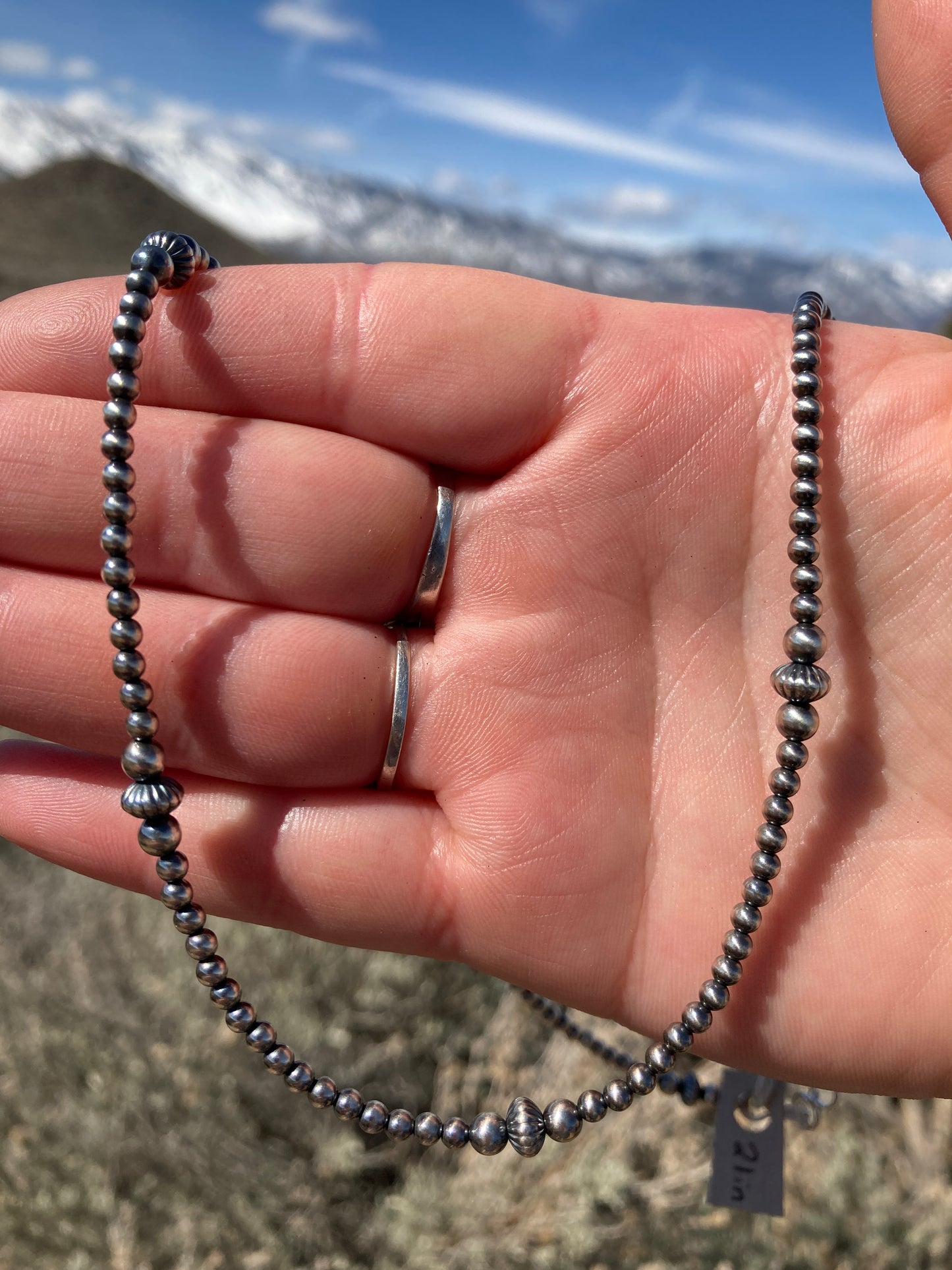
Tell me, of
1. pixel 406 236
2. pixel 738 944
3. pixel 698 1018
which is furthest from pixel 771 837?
pixel 406 236

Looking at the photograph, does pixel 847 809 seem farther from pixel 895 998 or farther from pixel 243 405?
pixel 243 405

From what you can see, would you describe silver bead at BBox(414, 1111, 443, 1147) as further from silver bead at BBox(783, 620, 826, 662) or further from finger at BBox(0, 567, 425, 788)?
silver bead at BBox(783, 620, 826, 662)

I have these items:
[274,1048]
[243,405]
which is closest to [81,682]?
[243,405]

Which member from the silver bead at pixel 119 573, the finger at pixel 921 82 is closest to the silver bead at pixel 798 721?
the finger at pixel 921 82

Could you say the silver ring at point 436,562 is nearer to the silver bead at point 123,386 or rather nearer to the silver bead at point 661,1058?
the silver bead at point 123,386

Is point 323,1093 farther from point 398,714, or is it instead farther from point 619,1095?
point 398,714
